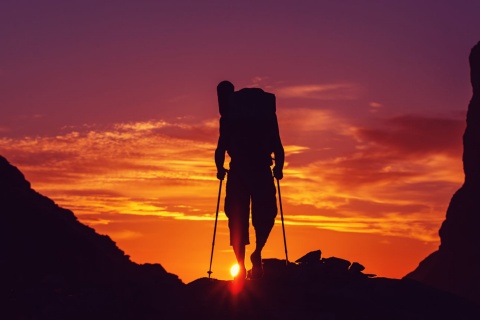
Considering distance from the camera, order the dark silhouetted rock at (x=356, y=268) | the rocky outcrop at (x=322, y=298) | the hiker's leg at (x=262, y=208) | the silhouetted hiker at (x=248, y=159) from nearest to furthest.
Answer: the rocky outcrop at (x=322, y=298) → the silhouetted hiker at (x=248, y=159) → the hiker's leg at (x=262, y=208) → the dark silhouetted rock at (x=356, y=268)

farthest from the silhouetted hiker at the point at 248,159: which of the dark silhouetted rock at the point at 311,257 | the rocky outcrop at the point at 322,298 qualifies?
the dark silhouetted rock at the point at 311,257

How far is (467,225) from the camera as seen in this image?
112938mm

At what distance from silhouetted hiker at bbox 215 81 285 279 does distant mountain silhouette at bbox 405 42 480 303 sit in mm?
99265

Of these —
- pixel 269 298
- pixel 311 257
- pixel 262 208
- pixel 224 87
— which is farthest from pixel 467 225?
pixel 269 298

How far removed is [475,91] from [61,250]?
75.8 meters

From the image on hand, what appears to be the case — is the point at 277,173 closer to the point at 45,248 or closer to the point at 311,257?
the point at 311,257

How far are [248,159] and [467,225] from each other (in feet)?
336

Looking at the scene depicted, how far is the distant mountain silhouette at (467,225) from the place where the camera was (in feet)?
366

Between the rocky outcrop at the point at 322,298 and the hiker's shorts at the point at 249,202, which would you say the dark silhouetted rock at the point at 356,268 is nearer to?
the rocky outcrop at the point at 322,298

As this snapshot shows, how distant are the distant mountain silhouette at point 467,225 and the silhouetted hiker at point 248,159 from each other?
99265 millimetres

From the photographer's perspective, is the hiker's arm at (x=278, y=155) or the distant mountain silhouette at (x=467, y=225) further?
the distant mountain silhouette at (x=467, y=225)

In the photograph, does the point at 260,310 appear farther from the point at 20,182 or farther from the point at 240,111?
the point at 20,182

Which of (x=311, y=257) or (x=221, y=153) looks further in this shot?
(x=311, y=257)

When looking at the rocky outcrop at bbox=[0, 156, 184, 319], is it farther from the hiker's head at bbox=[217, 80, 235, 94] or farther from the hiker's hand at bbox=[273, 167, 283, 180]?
the hiker's head at bbox=[217, 80, 235, 94]
